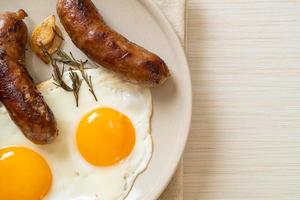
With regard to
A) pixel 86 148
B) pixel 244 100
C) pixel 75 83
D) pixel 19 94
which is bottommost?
pixel 244 100

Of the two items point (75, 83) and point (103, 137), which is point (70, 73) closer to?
point (75, 83)

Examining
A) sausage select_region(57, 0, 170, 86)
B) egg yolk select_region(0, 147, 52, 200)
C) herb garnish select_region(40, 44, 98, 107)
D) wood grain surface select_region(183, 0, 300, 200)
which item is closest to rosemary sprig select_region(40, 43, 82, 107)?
herb garnish select_region(40, 44, 98, 107)

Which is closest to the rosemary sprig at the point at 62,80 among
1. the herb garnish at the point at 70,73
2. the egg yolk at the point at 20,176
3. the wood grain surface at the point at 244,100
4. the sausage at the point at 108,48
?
the herb garnish at the point at 70,73

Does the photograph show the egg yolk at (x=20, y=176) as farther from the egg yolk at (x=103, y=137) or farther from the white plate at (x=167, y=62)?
the white plate at (x=167, y=62)

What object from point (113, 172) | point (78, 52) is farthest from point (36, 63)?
point (113, 172)

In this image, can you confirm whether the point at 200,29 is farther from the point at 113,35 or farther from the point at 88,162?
the point at 88,162

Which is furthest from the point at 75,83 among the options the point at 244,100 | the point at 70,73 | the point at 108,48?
the point at 244,100
